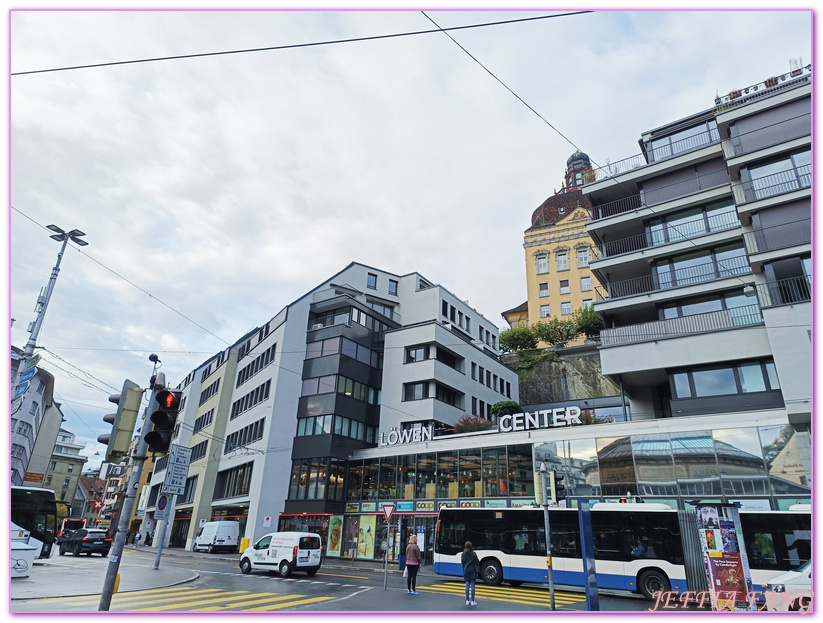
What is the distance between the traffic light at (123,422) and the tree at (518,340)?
52.7 m

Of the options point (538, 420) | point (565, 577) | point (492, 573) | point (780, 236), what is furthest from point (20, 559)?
point (780, 236)

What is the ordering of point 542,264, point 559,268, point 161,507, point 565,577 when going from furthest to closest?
point 542,264 → point 559,268 → point 161,507 → point 565,577

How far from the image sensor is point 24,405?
65.6 meters

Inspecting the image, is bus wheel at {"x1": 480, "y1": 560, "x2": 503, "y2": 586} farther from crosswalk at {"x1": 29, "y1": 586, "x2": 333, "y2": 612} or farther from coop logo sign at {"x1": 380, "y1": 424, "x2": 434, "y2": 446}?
coop logo sign at {"x1": 380, "y1": 424, "x2": 434, "y2": 446}

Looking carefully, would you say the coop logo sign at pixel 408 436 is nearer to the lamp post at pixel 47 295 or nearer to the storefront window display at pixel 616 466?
the storefront window display at pixel 616 466

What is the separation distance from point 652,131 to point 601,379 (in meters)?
27.1

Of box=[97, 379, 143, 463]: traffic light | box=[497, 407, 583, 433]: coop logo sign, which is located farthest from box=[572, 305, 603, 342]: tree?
box=[97, 379, 143, 463]: traffic light

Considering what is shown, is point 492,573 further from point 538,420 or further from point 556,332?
point 556,332

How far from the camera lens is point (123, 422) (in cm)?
797

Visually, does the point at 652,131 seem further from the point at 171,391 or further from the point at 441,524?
the point at 171,391

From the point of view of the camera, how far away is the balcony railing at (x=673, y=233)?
26.5 m

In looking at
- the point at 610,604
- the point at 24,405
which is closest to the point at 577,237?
the point at 610,604

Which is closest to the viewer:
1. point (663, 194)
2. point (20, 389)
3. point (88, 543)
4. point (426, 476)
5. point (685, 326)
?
point (20, 389)

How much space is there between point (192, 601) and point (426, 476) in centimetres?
2109
